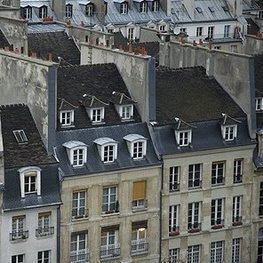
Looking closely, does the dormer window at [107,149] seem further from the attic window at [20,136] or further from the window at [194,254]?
the window at [194,254]

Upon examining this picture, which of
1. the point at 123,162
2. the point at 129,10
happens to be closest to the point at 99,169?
the point at 123,162

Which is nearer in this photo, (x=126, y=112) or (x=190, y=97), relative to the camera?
(x=126, y=112)

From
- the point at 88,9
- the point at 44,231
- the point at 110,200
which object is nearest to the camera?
the point at 44,231

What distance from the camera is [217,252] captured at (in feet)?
336

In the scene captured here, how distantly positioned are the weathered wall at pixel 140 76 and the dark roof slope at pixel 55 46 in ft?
73.0

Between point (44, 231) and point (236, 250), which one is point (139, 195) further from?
point (236, 250)

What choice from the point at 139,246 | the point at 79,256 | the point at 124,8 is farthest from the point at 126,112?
the point at 124,8

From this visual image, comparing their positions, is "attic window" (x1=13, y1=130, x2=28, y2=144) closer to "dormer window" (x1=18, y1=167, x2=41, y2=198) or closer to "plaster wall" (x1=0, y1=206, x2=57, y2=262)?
"dormer window" (x1=18, y1=167, x2=41, y2=198)

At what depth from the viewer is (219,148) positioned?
330 feet

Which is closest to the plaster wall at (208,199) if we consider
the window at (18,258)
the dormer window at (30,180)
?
the dormer window at (30,180)

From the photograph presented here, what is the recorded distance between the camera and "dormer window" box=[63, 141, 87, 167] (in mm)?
94438

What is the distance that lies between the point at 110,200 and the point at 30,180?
23.3 ft

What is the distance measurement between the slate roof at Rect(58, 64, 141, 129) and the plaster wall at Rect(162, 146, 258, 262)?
5581 mm

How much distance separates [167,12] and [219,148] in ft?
246
